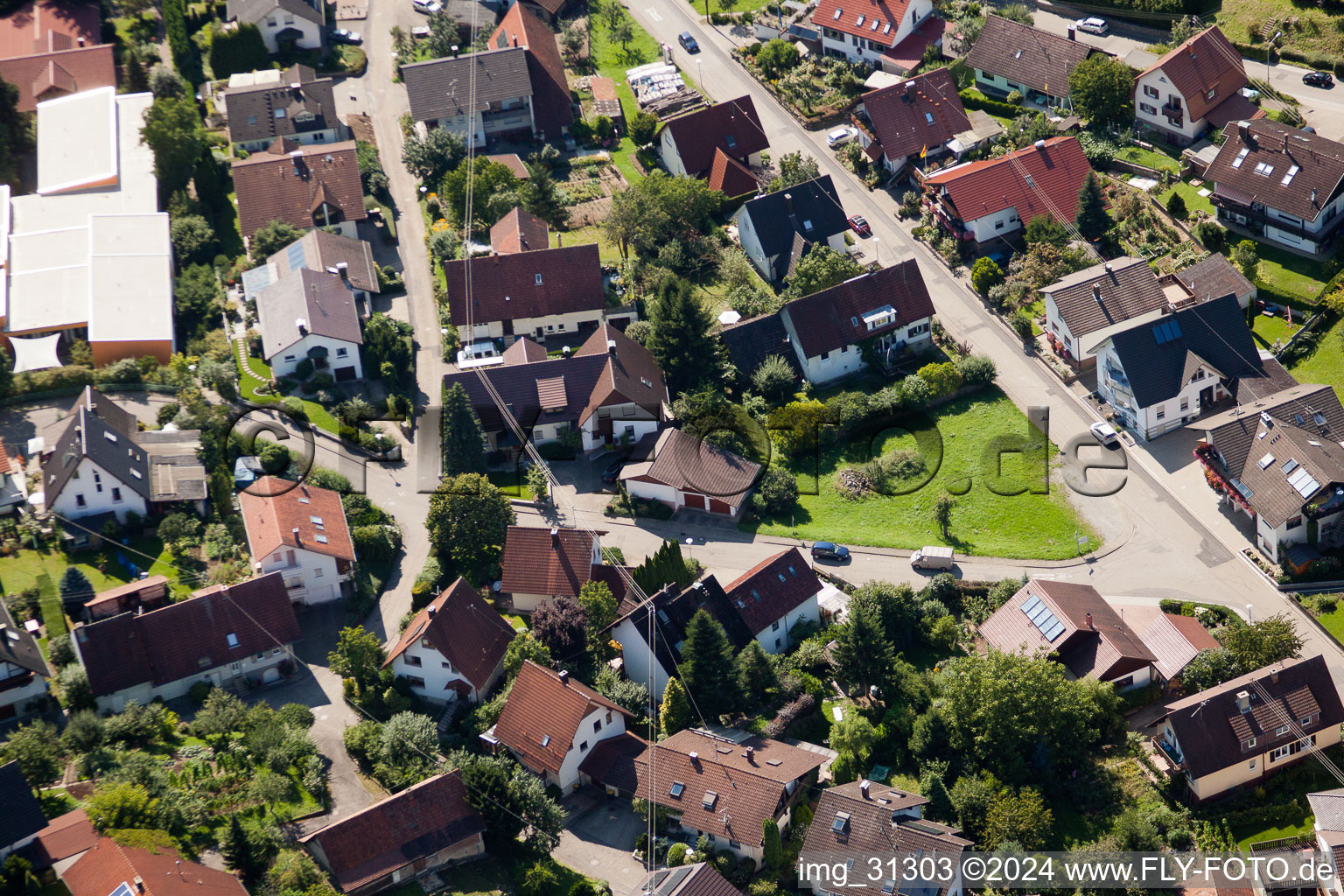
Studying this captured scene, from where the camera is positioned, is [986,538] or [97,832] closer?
[97,832]

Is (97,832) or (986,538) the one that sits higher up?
(97,832)

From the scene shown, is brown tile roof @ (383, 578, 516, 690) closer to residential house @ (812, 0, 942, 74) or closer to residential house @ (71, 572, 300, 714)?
residential house @ (71, 572, 300, 714)

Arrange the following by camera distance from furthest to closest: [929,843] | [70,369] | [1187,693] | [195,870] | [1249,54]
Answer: [1249,54] < [70,369] < [1187,693] < [929,843] < [195,870]

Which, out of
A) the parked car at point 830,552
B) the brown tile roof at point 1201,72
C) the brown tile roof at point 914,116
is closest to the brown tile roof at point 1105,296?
the brown tile roof at point 1201,72

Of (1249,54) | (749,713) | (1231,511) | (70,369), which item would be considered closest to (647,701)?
(749,713)

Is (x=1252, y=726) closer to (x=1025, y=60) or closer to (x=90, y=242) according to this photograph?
(x=1025, y=60)

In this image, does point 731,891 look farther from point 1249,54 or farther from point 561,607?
point 1249,54

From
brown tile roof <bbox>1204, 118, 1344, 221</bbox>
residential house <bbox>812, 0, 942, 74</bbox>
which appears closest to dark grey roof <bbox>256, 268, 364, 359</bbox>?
residential house <bbox>812, 0, 942, 74</bbox>
